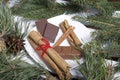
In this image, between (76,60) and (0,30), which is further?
(0,30)

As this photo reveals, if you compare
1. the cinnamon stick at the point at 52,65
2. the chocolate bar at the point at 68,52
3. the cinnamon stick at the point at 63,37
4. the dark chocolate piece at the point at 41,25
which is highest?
the dark chocolate piece at the point at 41,25

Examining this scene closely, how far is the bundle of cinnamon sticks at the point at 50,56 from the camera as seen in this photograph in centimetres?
115

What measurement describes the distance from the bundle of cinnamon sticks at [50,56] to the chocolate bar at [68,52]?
2 cm

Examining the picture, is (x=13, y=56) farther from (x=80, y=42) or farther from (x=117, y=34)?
(x=117, y=34)

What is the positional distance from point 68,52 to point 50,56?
0.22 feet

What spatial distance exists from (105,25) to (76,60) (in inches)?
7.3

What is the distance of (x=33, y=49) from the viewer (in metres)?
1.25

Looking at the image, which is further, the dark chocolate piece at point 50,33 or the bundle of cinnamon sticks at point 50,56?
the dark chocolate piece at point 50,33

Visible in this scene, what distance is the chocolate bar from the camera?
119 centimetres

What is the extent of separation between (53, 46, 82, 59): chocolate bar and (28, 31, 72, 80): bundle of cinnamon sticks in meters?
Answer: 0.02

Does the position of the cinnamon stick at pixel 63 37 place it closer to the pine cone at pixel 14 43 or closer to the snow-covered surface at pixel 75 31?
the snow-covered surface at pixel 75 31

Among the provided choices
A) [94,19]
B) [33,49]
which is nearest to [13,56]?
[33,49]

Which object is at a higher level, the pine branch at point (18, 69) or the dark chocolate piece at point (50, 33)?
the dark chocolate piece at point (50, 33)

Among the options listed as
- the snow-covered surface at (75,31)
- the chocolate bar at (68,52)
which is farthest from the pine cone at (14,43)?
the chocolate bar at (68,52)
